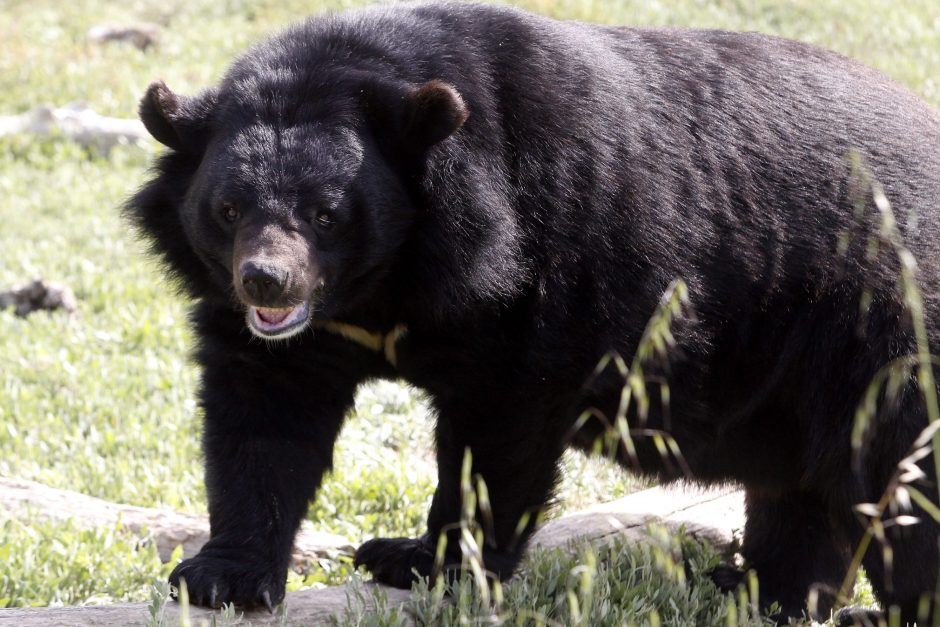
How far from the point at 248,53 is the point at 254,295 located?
91 cm

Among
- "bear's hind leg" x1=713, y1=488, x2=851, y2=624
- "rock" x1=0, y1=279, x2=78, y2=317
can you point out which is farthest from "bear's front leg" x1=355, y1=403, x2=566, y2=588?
"rock" x1=0, y1=279, x2=78, y2=317

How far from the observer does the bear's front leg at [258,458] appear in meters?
3.89

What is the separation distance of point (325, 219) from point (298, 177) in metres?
0.16

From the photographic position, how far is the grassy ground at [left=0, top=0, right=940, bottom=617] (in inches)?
216

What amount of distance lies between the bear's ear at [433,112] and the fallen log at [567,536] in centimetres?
121

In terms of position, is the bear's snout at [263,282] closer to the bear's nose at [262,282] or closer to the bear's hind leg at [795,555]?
the bear's nose at [262,282]

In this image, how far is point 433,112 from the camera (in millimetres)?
3721

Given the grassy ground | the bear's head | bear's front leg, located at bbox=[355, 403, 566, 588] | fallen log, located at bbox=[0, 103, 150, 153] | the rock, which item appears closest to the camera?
the bear's head

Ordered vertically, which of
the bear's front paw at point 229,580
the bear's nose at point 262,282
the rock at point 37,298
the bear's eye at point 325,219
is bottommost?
the rock at point 37,298

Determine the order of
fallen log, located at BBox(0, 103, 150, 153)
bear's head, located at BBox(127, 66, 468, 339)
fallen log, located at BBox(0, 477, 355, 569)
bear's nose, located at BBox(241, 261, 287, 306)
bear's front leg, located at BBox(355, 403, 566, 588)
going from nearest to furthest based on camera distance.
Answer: bear's nose, located at BBox(241, 261, 287, 306)
bear's head, located at BBox(127, 66, 468, 339)
bear's front leg, located at BBox(355, 403, 566, 588)
fallen log, located at BBox(0, 477, 355, 569)
fallen log, located at BBox(0, 103, 150, 153)

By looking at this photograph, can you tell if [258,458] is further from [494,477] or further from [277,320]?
[494,477]

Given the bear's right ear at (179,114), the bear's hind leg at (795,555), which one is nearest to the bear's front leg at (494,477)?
the bear's hind leg at (795,555)

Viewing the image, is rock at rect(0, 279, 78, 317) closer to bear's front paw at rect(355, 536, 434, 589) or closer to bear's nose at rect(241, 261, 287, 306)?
bear's front paw at rect(355, 536, 434, 589)

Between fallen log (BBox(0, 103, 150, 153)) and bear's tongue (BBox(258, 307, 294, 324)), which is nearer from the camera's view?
bear's tongue (BBox(258, 307, 294, 324))
